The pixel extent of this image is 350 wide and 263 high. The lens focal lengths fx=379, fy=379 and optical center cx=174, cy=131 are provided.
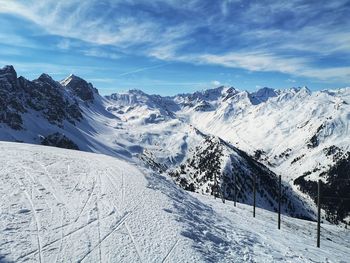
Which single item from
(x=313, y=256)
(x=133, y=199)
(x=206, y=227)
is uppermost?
(x=133, y=199)

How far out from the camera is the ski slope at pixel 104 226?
694 inches

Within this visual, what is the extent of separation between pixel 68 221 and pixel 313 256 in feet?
53.7

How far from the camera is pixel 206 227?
86.3 ft

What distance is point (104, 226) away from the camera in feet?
68.4

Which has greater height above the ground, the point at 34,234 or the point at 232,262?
the point at 34,234

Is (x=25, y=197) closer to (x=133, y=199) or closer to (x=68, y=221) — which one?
(x=68, y=221)

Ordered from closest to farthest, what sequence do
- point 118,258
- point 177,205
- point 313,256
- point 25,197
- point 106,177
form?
point 118,258 → point 25,197 → point 313,256 → point 177,205 → point 106,177

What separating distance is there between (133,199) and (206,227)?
561 cm

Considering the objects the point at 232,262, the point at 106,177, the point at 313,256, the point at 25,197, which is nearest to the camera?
the point at 232,262

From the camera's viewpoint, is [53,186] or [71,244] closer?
[71,244]

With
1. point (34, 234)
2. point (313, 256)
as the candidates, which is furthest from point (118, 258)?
point (313, 256)

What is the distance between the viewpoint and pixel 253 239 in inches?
1040

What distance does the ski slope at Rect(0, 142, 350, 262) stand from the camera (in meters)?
17.6

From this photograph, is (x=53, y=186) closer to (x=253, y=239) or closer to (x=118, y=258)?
(x=118, y=258)
